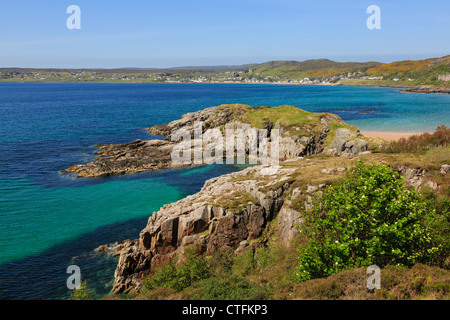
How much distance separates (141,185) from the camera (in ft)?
189

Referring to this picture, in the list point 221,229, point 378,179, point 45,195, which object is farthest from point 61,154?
point 378,179

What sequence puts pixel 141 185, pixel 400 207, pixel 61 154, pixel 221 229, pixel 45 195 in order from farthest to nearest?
pixel 61 154 < pixel 141 185 < pixel 45 195 < pixel 221 229 < pixel 400 207

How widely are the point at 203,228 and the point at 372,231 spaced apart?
1783 centimetres

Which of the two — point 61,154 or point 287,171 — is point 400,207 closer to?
point 287,171

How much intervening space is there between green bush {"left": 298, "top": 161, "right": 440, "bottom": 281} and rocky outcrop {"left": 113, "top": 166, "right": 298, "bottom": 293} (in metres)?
9.76

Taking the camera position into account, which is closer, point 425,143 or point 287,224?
point 287,224

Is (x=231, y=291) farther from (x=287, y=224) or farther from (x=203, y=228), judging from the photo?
(x=203, y=228)

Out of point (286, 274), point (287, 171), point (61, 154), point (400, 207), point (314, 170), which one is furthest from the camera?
point (61, 154)

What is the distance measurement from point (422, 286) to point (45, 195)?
5430 centimetres

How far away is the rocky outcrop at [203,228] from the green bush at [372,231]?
9757 mm

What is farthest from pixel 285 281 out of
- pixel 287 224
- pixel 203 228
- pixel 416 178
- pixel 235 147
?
pixel 235 147

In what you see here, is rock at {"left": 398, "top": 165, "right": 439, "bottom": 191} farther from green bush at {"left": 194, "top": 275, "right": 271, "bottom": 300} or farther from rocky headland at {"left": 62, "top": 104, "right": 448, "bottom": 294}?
green bush at {"left": 194, "top": 275, "right": 271, "bottom": 300}

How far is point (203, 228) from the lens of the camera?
3169 cm

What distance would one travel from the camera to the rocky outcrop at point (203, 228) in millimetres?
30344
